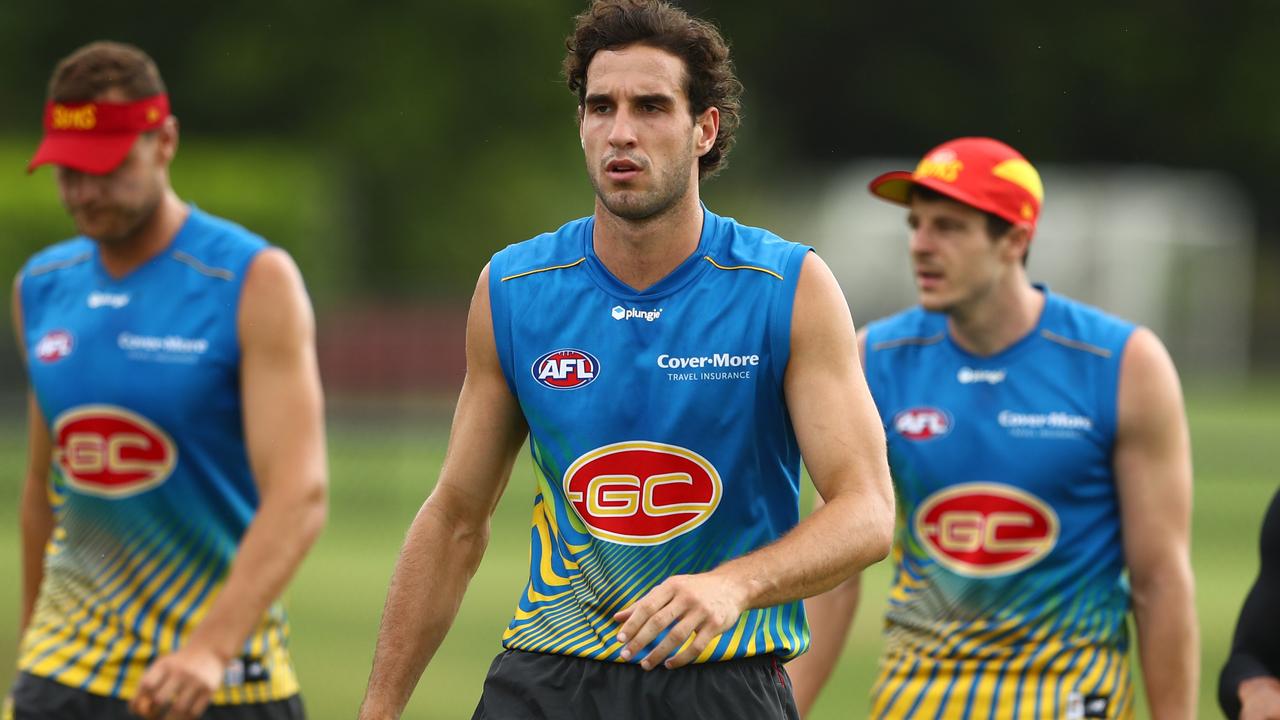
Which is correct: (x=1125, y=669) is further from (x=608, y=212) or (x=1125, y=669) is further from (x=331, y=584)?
(x=331, y=584)

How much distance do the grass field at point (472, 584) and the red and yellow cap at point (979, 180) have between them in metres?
5.07

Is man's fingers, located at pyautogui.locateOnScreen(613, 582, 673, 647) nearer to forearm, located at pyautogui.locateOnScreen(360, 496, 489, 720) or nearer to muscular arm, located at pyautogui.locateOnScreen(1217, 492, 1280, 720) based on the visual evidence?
forearm, located at pyautogui.locateOnScreen(360, 496, 489, 720)

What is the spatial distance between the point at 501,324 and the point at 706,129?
2.27 feet

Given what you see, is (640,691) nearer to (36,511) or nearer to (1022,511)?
(1022,511)

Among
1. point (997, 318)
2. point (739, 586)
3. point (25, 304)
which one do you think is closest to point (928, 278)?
point (997, 318)

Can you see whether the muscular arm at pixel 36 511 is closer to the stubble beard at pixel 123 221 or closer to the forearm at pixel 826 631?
the stubble beard at pixel 123 221

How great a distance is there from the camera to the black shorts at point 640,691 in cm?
459

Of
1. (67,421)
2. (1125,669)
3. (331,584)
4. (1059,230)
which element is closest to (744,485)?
(1125,669)

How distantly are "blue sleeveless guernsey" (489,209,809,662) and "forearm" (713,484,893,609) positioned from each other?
0.34 meters

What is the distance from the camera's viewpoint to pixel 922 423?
21.2 feet

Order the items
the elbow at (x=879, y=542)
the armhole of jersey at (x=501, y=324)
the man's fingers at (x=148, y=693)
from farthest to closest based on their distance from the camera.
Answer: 1. the man's fingers at (x=148, y=693)
2. the armhole of jersey at (x=501, y=324)
3. the elbow at (x=879, y=542)

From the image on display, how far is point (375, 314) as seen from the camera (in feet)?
98.1

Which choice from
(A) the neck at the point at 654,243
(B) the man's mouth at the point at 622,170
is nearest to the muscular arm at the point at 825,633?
(A) the neck at the point at 654,243

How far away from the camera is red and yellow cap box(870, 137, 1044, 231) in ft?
22.1
